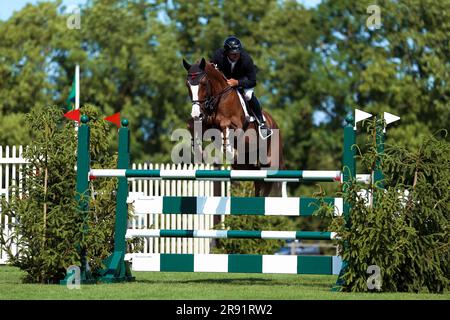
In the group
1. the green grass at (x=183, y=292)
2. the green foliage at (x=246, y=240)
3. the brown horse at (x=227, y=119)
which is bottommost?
the green grass at (x=183, y=292)

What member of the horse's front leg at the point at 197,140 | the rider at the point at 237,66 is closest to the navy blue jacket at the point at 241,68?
the rider at the point at 237,66

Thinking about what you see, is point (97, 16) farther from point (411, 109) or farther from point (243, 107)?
point (243, 107)

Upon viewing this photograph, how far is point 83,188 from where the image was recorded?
9.40 meters

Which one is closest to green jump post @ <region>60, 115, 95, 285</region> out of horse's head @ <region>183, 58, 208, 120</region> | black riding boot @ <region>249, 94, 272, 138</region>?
horse's head @ <region>183, 58, 208, 120</region>

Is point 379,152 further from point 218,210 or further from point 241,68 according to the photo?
point 241,68

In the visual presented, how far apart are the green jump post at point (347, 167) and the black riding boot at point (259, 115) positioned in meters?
3.29

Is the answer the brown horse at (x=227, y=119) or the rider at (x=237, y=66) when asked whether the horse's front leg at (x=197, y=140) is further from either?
the rider at (x=237, y=66)

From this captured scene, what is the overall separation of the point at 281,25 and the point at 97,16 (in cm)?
733

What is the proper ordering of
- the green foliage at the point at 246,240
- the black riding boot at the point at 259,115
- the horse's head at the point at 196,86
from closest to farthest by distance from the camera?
the horse's head at the point at 196,86
the black riding boot at the point at 259,115
the green foliage at the point at 246,240

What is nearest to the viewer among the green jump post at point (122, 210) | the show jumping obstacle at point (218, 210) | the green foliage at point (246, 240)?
the show jumping obstacle at point (218, 210)

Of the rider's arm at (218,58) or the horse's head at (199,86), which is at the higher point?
the rider's arm at (218,58)

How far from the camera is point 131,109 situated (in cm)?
3853

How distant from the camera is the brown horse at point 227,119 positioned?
10.9 m
